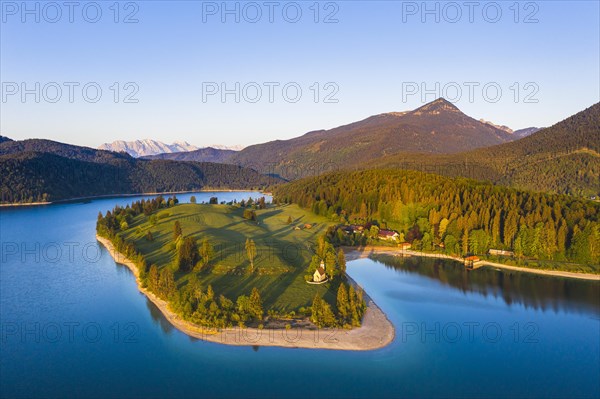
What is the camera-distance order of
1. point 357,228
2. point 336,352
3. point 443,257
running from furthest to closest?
1. point 357,228
2. point 443,257
3. point 336,352

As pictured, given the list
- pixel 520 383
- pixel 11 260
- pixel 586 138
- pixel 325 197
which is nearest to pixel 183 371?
pixel 520 383

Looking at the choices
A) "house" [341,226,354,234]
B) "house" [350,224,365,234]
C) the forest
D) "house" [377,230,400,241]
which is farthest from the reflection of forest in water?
"house" [341,226,354,234]

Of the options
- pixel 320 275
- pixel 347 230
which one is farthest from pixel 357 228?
pixel 320 275

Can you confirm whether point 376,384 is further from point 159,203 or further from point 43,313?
point 159,203

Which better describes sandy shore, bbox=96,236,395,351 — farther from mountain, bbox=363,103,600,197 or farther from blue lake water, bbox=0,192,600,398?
mountain, bbox=363,103,600,197

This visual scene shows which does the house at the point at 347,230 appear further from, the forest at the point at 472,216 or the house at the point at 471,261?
the house at the point at 471,261

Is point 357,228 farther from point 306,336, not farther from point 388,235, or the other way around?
point 306,336
